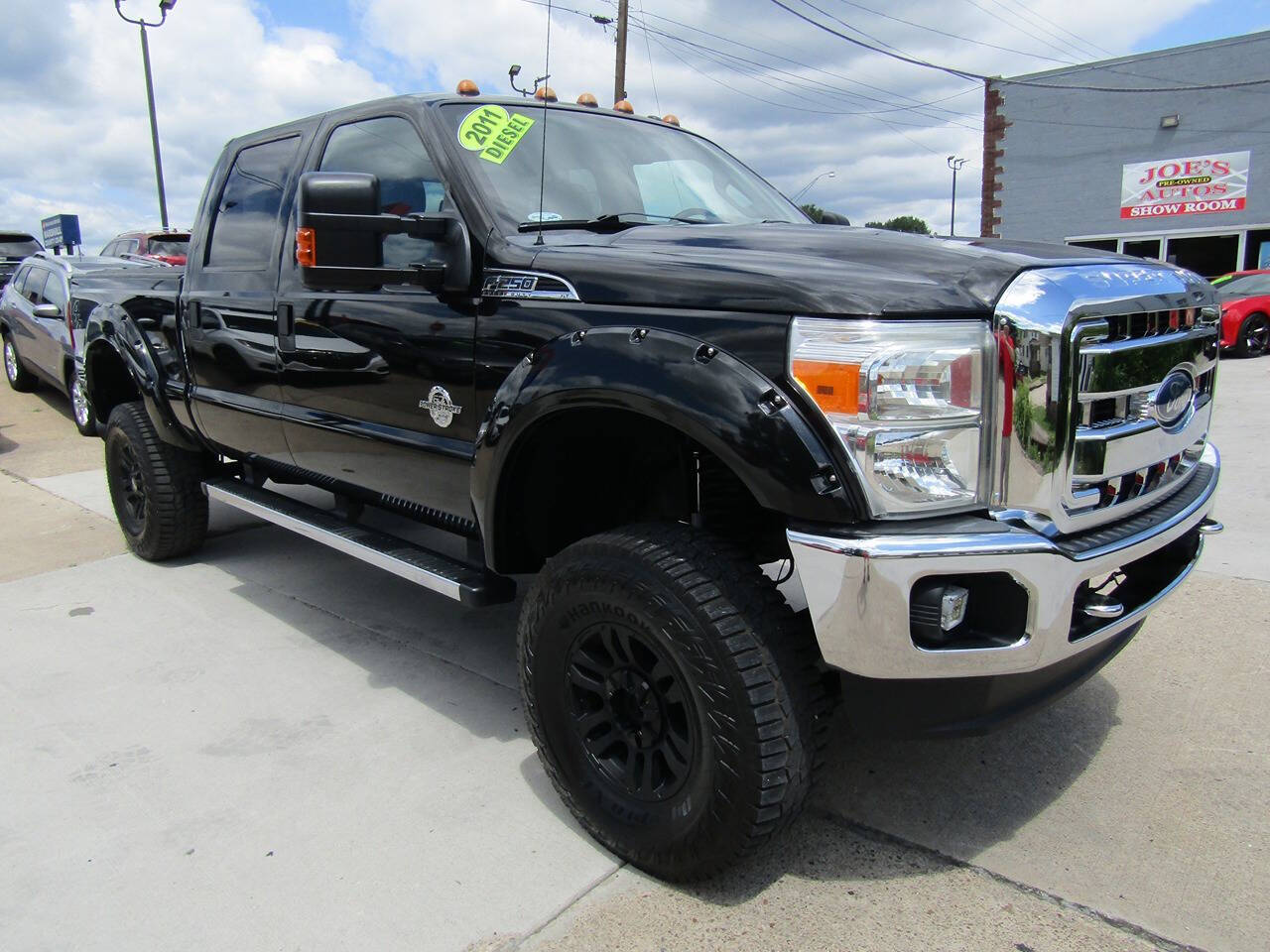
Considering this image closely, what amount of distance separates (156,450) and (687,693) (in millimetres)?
3519

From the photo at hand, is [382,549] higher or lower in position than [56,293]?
lower

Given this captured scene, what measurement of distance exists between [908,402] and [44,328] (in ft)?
31.8

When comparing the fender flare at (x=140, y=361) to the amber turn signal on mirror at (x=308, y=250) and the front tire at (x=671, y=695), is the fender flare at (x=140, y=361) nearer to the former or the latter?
the amber turn signal on mirror at (x=308, y=250)

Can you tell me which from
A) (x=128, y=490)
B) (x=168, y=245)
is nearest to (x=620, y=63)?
(x=168, y=245)

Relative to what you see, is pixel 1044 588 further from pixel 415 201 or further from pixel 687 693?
pixel 415 201

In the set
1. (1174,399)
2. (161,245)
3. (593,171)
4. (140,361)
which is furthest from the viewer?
(161,245)

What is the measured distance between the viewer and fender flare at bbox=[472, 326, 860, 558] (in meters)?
1.90

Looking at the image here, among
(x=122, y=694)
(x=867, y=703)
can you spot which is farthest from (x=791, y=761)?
(x=122, y=694)

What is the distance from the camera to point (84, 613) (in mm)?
4215

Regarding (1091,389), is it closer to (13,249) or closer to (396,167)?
(396,167)

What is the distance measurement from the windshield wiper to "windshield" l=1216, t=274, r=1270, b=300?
14.0 meters

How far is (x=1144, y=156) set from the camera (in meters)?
21.2

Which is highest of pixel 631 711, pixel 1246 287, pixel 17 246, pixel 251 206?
pixel 17 246

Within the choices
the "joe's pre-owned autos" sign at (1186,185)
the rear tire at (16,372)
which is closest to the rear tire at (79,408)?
the rear tire at (16,372)
